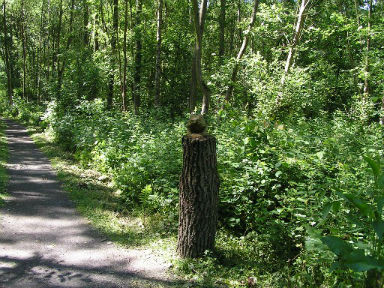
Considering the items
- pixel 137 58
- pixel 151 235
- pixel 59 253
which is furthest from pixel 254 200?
pixel 137 58

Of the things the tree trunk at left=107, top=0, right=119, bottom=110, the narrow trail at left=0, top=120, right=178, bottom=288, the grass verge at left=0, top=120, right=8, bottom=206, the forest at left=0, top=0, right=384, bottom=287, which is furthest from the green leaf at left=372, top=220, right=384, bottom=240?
the tree trunk at left=107, top=0, right=119, bottom=110

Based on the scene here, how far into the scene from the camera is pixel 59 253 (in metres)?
5.04

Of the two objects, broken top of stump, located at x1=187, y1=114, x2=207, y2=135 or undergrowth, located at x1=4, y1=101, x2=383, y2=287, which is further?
broken top of stump, located at x1=187, y1=114, x2=207, y2=135

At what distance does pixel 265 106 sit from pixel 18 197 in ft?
26.6

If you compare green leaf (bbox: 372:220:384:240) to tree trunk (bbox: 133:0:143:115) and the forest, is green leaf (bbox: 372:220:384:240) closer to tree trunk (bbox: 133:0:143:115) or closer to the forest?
the forest

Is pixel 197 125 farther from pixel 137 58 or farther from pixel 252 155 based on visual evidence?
pixel 137 58

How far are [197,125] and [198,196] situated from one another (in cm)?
111

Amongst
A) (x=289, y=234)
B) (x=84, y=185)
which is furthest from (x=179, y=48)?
(x=289, y=234)

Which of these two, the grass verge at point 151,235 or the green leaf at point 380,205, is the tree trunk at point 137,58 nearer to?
the grass verge at point 151,235

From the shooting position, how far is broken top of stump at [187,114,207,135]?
476 cm

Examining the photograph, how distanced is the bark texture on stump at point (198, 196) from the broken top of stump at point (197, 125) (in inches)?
5.8

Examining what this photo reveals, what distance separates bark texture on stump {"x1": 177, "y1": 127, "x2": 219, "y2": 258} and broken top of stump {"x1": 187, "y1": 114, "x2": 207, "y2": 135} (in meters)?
0.15

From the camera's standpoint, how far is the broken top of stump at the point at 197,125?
4758mm

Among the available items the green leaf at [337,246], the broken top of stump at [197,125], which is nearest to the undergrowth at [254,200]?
the green leaf at [337,246]
